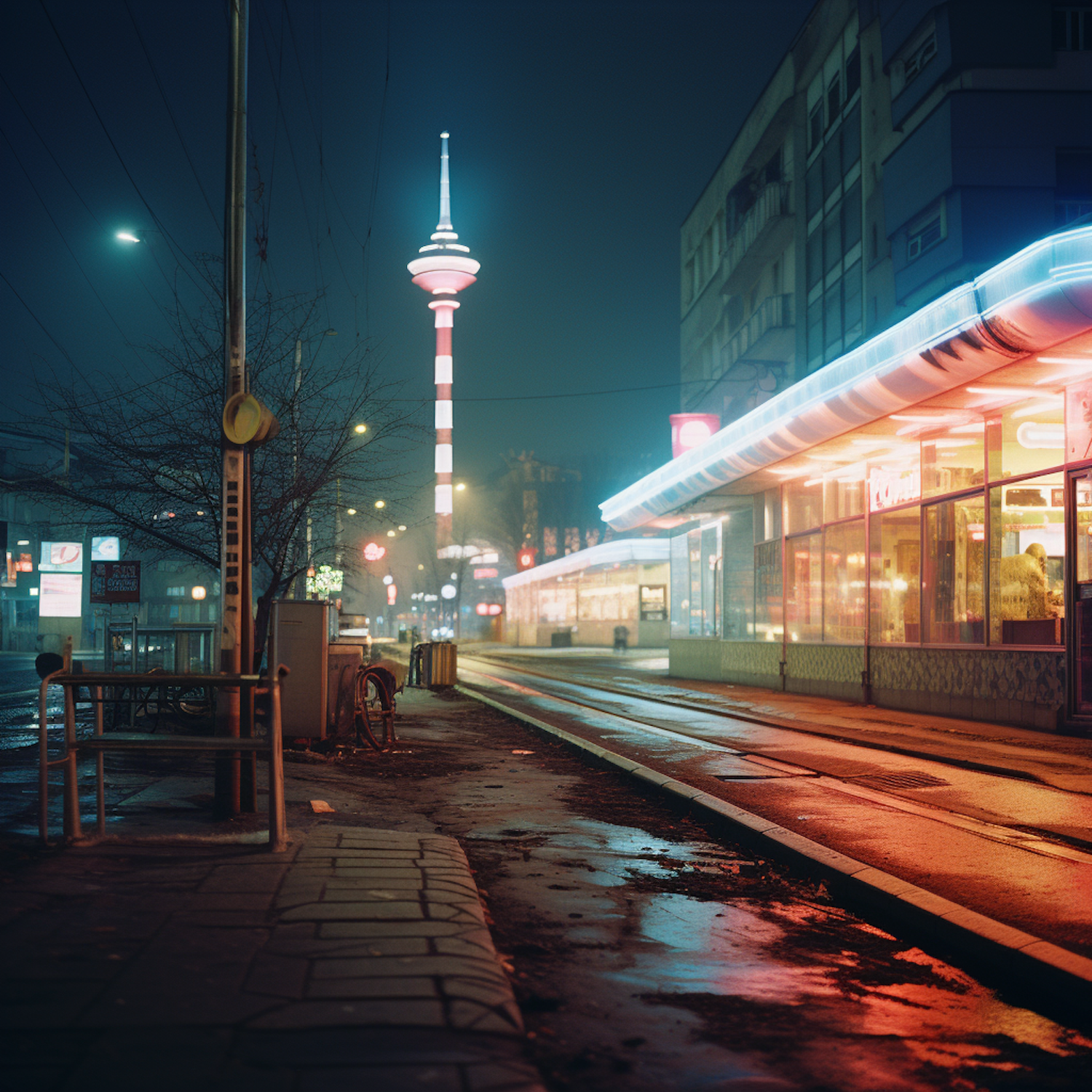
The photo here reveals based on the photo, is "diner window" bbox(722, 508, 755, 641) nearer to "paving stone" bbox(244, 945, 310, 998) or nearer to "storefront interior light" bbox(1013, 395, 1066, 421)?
"storefront interior light" bbox(1013, 395, 1066, 421)

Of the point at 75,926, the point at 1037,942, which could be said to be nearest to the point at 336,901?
the point at 75,926

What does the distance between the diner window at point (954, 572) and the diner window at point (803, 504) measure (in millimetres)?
4522

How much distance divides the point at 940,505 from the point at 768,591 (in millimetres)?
7711

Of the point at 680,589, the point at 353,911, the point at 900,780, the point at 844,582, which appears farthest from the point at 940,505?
the point at 353,911

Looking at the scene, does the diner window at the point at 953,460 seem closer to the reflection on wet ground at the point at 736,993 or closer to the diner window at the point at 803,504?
the diner window at the point at 803,504

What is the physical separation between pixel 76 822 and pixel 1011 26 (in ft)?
84.7

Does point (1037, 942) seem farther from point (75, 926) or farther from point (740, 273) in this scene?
point (740, 273)

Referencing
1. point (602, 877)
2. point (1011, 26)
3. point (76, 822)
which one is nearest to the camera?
point (76, 822)

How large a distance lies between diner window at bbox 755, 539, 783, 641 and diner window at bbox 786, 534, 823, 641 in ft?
1.79

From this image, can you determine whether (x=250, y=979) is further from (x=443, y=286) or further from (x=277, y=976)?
(x=443, y=286)

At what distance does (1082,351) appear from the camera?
12977 mm

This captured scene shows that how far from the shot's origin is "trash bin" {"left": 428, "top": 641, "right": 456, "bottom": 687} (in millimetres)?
23609

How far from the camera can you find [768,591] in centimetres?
2506

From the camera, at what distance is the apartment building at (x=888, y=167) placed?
2394 centimetres
